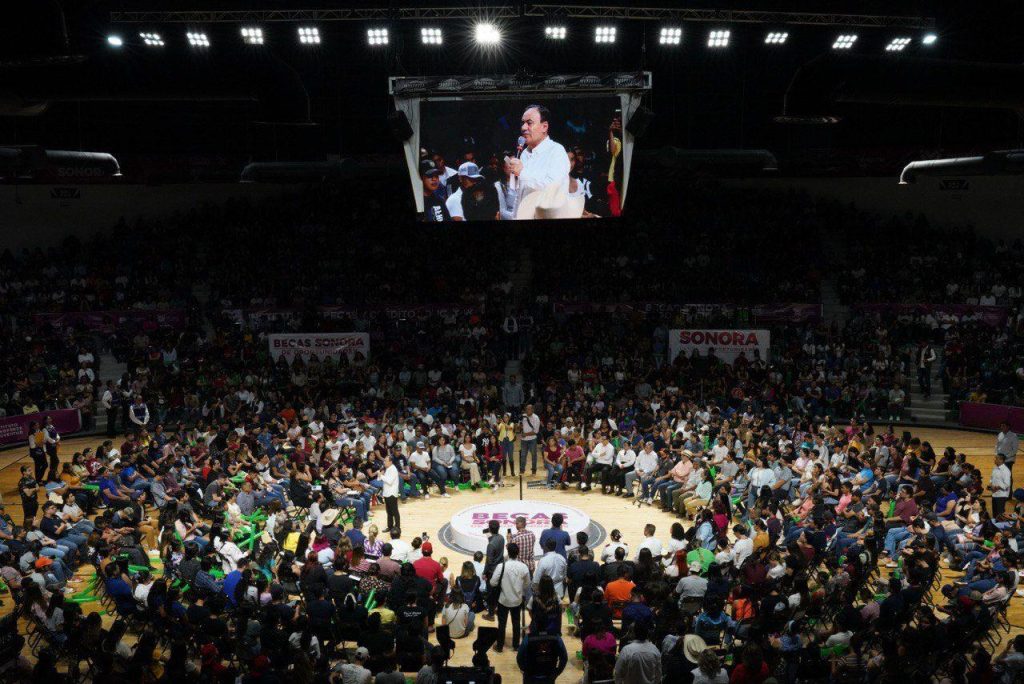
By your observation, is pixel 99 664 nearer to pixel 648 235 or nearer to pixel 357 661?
pixel 357 661

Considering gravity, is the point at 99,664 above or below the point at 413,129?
below

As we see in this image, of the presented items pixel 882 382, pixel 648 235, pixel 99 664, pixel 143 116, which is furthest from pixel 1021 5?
pixel 143 116

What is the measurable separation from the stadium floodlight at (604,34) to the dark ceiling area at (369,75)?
26cm

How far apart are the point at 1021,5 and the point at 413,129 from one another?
1332cm

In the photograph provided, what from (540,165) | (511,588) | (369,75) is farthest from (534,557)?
(369,75)

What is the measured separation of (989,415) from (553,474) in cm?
1217

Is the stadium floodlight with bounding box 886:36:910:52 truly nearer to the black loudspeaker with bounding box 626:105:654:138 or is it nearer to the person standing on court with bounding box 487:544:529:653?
the black loudspeaker with bounding box 626:105:654:138

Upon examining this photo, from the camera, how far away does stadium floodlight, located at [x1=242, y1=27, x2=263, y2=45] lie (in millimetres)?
18956

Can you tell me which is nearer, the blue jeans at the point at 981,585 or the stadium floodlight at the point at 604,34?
the blue jeans at the point at 981,585

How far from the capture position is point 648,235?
30641 millimetres

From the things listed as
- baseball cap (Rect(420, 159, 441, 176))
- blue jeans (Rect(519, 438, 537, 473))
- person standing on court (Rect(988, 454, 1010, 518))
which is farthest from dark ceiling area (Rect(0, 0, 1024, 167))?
blue jeans (Rect(519, 438, 537, 473))

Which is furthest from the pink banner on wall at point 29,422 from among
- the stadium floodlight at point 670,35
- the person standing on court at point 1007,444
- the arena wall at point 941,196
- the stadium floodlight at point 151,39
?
the arena wall at point 941,196

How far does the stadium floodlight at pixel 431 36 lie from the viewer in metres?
19.2

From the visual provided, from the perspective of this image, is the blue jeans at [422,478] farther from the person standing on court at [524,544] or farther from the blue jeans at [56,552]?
the blue jeans at [56,552]
